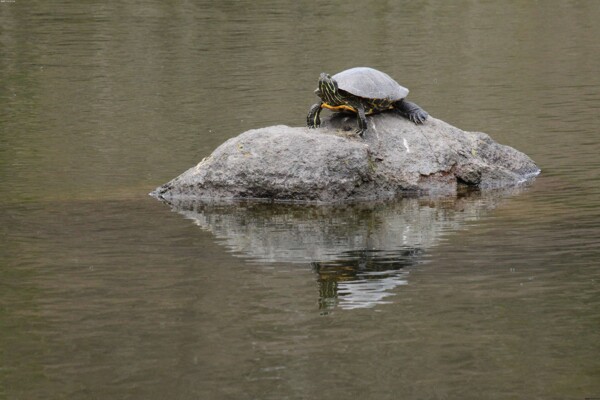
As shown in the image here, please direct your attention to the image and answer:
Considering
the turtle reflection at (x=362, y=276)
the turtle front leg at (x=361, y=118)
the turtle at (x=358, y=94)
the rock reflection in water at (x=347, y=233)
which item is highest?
the turtle at (x=358, y=94)

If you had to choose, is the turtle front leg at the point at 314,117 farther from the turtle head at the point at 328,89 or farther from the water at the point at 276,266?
the water at the point at 276,266

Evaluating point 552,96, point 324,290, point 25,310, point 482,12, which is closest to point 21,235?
point 25,310

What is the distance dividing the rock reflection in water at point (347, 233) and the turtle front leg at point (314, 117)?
1176mm

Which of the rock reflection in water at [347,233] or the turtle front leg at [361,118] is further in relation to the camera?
the turtle front leg at [361,118]

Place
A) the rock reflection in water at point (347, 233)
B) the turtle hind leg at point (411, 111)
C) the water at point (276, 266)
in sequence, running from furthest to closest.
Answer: the turtle hind leg at point (411, 111) → the rock reflection in water at point (347, 233) → the water at point (276, 266)

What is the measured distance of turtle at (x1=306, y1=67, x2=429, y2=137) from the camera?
1250 cm

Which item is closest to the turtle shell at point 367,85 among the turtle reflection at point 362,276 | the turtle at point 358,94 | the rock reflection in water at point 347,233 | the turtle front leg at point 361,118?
the turtle at point 358,94

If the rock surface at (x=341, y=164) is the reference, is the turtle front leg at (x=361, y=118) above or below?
above

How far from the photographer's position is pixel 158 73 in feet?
81.9

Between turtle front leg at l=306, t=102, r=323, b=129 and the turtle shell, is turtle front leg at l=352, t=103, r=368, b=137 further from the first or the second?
turtle front leg at l=306, t=102, r=323, b=129

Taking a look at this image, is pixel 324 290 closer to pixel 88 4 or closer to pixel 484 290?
pixel 484 290

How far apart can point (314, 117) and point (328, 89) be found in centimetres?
52

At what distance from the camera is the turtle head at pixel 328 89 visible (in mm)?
12438

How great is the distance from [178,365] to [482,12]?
29.5 meters
